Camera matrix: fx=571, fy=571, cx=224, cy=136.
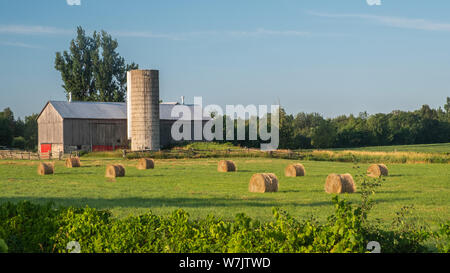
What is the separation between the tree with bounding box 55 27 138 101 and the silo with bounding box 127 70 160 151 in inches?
651

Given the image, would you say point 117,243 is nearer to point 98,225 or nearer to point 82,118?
point 98,225

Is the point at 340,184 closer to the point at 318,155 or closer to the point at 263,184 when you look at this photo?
the point at 263,184

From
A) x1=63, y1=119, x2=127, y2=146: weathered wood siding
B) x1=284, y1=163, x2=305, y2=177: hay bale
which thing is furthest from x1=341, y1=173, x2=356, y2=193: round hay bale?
x1=63, y1=119, x2=127, y2=146: weathered wood siding

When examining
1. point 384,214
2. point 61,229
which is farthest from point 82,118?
point 61,229

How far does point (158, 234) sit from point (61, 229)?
1513 millimetres

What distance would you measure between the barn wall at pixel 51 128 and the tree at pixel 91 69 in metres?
13.3

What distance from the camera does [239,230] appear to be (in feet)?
21.9

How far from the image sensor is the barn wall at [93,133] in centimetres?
5700

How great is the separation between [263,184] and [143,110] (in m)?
39.9

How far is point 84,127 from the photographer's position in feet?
190

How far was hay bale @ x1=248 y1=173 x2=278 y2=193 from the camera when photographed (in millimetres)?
19734

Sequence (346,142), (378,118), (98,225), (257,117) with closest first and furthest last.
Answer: (98,225) → (257,117) → (346,142) → (378,118)

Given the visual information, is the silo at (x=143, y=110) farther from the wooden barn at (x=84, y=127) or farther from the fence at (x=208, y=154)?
the fence at (x=208, y=154)

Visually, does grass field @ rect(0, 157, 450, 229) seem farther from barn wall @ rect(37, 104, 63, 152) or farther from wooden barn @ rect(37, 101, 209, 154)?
barn wall @ rect(37, 104, 63, 152)
